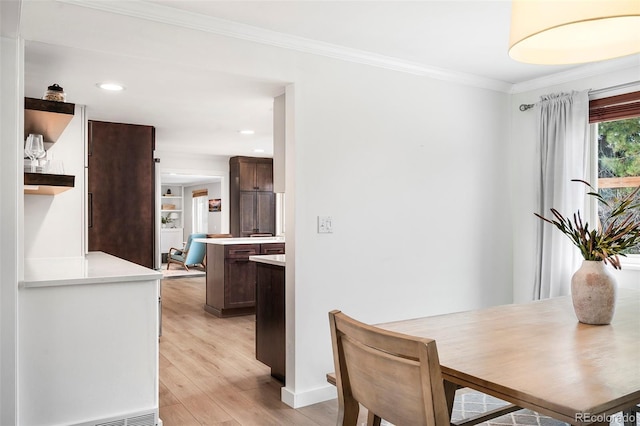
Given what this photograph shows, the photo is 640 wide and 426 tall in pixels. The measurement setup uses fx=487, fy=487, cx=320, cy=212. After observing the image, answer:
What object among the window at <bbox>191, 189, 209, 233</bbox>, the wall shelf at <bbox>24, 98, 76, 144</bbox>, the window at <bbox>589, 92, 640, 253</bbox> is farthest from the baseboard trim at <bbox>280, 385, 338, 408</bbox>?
the window at <bbox>191, 189, 209, 233</bbox>

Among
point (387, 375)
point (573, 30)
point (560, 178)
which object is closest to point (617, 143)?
point (560, 178)

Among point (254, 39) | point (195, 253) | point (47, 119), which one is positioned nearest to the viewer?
point (47, 119)

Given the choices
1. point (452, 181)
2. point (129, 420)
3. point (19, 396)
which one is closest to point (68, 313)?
point (19, 396)

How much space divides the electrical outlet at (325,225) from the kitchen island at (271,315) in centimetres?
35

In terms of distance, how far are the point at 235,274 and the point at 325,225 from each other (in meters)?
2.76

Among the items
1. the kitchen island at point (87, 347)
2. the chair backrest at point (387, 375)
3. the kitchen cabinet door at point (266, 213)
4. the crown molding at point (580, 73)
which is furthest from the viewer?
the kitchen cabinet door at point (266, 213)

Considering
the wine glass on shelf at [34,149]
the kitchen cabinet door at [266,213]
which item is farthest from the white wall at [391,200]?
the kitchen cabinet door at [266,213]

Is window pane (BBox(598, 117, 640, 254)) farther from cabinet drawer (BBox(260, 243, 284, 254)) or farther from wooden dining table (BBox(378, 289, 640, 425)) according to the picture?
cabinet drawer (BBox(260, 243, 284, 254))

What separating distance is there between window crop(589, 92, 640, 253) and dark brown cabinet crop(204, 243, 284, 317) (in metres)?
3.60

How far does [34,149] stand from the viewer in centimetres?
275

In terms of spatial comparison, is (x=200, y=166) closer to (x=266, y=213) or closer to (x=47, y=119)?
(x=266, y=213)

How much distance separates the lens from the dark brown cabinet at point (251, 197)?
27.4 feet

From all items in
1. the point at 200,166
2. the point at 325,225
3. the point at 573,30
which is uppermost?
the point at 200,166

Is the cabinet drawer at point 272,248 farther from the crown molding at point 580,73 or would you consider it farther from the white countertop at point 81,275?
the crown molding at point 580,73
